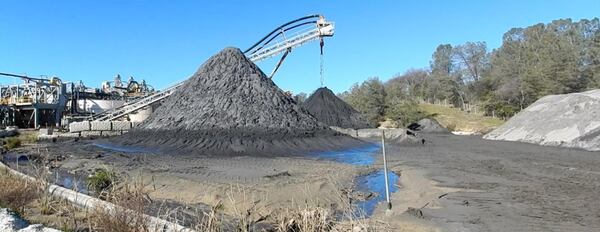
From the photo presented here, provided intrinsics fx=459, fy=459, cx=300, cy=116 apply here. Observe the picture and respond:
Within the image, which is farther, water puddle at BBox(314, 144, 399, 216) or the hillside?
the hillside

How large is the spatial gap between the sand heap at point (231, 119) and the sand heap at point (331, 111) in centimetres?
1488

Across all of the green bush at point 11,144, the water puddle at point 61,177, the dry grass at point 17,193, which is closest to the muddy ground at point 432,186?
the water puddle at point 61,177

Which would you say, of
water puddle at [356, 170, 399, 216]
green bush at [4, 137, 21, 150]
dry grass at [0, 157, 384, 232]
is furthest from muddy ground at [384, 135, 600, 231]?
green bush at [4, 137, 21, 150]

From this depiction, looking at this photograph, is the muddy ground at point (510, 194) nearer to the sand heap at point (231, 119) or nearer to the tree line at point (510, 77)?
the sand heap at point (231, 119)

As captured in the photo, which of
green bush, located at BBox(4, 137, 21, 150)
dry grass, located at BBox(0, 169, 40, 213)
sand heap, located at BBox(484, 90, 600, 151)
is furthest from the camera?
sand heap, located at BBox(484, 90, 600, 151)

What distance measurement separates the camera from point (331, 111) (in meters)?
47.7

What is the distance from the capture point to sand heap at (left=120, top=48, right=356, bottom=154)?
25.6 metres

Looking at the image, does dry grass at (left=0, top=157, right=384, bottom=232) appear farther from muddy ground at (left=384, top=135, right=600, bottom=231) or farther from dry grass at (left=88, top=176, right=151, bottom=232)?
muddy ground at (left=384, top=135, right=600, bottom=231)

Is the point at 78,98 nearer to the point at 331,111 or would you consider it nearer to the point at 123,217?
the point at 331,111

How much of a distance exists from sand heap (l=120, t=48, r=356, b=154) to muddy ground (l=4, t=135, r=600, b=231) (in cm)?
360

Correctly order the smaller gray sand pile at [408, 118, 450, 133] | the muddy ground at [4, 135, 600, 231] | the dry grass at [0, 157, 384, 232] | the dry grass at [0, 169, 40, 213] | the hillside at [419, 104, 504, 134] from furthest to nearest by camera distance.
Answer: the hillside at [419, 104, 504, 134]
the smaller gray sand pile at [408, 118, 450, 133]
the muddy ground at [4, 135, 600, 231]
the dry grass at [0, 169, 40, 213]
the dry grass at [0, 157, 384, 232]

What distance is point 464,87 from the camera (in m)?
84.4

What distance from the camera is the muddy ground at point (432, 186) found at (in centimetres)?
944

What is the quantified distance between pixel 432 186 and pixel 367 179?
262 cm
